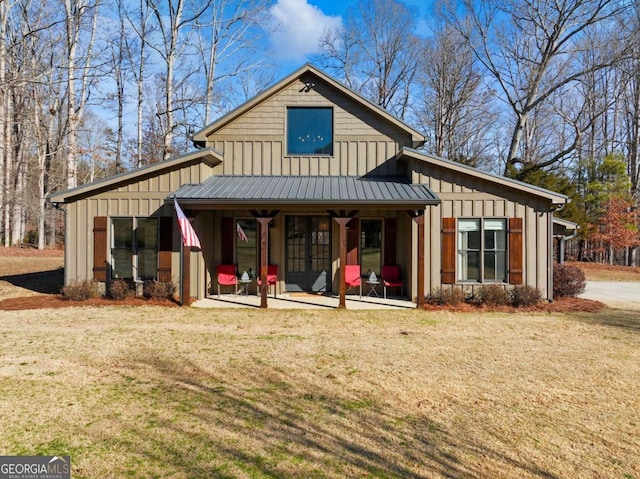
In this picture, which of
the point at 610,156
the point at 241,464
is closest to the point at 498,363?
the point at 241,464

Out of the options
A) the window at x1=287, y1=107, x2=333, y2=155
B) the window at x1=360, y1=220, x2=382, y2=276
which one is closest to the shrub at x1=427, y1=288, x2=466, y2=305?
the window at x1=360, y1=220, x2=382, y2=276

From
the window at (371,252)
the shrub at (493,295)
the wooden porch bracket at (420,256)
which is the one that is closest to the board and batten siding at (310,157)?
the window at (371,252)

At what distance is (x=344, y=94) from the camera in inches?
424

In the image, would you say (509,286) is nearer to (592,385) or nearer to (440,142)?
(592,385)

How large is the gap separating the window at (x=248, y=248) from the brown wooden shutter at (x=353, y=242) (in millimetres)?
2670

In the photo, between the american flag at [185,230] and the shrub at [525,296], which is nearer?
the american flag at [185,230]

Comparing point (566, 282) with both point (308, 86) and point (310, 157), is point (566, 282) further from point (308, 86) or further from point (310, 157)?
point (308, 86)

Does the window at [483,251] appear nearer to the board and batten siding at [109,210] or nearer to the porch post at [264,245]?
the porch post at [264,245]

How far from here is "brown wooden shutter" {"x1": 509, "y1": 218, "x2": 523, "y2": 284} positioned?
9531mm

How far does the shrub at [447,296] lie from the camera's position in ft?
30.6

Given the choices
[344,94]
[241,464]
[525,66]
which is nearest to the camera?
[241,464]

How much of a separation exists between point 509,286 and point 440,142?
17207mm

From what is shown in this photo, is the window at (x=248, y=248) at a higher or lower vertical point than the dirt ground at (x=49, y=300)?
higher

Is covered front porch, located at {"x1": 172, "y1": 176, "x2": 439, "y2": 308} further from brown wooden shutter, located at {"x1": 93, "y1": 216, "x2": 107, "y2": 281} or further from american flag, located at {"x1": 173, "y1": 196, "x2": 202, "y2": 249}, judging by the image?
brown wooden shutter, located at {"x1": 93, "y1": 216, "x2": 107, "y2": 281}
